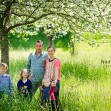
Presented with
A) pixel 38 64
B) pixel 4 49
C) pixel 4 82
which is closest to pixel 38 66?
pixel 38 64

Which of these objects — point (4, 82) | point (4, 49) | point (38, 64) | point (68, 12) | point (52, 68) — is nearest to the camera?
point (52, 68)

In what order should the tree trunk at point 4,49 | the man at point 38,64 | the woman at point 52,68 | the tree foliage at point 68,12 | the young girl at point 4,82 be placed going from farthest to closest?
the tree trunk at point 4,49 < the tree foliage at point 68,12 < the young girl at point 4,82 < the man at point 38,64 < the woman at point 52,68

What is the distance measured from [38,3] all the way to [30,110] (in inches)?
146

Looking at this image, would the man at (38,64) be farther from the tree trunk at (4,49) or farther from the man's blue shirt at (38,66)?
the tree trunk at (4,49)

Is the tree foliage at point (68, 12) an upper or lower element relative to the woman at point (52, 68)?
upper

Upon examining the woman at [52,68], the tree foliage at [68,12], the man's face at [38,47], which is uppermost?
the tree foliage at [68,12]

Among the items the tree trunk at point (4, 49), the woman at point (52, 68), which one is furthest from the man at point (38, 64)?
the tree trunk at point (4, 49)

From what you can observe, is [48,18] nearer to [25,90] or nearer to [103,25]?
[103,25]

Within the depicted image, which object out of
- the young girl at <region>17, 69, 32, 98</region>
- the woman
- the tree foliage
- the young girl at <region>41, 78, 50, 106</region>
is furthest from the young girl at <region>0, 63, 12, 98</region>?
the tree foliage

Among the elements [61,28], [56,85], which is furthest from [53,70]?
[61,28]

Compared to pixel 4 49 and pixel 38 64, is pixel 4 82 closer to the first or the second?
pixel 38 64

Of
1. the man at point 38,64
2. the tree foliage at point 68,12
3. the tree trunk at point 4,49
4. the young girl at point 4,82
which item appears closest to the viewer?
the man at point 38,64

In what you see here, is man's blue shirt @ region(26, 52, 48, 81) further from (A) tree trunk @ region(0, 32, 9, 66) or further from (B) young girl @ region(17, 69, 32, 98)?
(A) tree trunk @ region(0, 32, 9, 66)

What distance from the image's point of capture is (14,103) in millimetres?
9305
